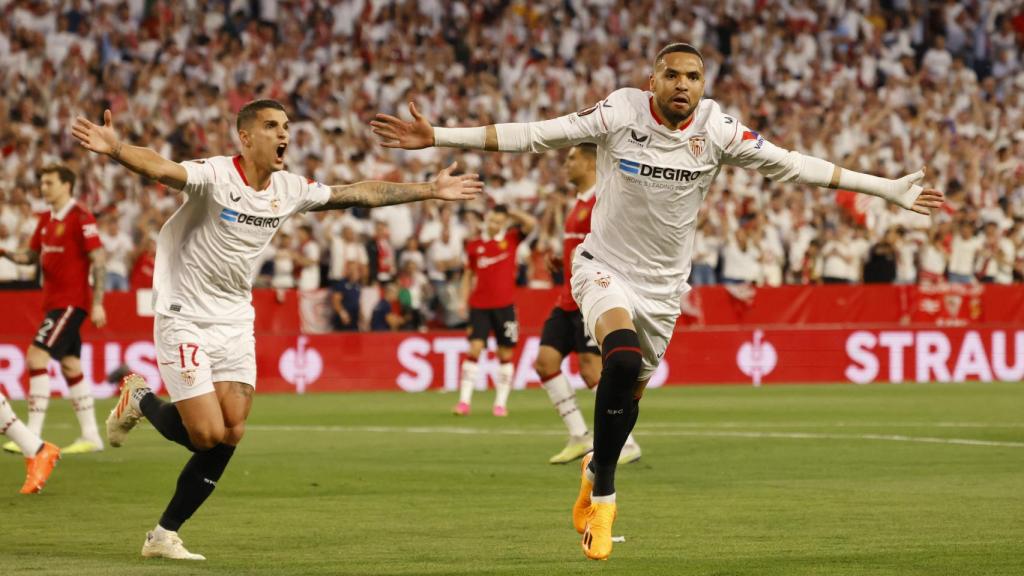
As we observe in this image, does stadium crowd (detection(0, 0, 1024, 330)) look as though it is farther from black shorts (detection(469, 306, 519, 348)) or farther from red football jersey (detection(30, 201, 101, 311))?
red football jersey (detection(30, 201, 101, 311))

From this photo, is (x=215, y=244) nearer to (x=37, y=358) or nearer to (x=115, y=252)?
(x=37, y=358)

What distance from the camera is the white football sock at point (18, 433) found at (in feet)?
39.4

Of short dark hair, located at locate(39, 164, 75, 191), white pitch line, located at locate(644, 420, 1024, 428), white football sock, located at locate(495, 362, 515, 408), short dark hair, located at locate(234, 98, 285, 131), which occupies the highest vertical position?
short dark hair, located at locate(234, 98, 285, 131)

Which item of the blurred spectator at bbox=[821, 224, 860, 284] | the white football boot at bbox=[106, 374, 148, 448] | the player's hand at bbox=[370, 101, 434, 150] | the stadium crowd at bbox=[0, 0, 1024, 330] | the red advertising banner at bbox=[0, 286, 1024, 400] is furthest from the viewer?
the blurred spectator at bbox=[821, 224, 860, 284]

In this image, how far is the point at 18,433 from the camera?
12.1 metres

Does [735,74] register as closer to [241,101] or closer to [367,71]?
[367,71]

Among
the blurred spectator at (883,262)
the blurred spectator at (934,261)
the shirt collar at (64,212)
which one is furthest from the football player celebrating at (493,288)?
the blurred spectator at (934,261)

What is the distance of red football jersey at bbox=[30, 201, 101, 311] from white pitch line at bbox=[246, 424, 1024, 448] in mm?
3482

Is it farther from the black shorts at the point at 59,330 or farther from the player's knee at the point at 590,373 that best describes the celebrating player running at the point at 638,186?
the black shorts at the point at 59,330

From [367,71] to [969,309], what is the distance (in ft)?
35.6

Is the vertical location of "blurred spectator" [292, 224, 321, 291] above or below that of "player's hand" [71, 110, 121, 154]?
below

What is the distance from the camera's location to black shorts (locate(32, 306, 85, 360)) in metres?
15.0

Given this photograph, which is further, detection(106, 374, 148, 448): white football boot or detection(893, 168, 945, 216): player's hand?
detection(106, 374, 148, 448): white football boot

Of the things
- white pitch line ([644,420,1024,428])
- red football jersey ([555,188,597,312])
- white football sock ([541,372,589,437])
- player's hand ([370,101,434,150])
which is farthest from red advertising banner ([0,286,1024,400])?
player's hand ([370,101,434,150])
